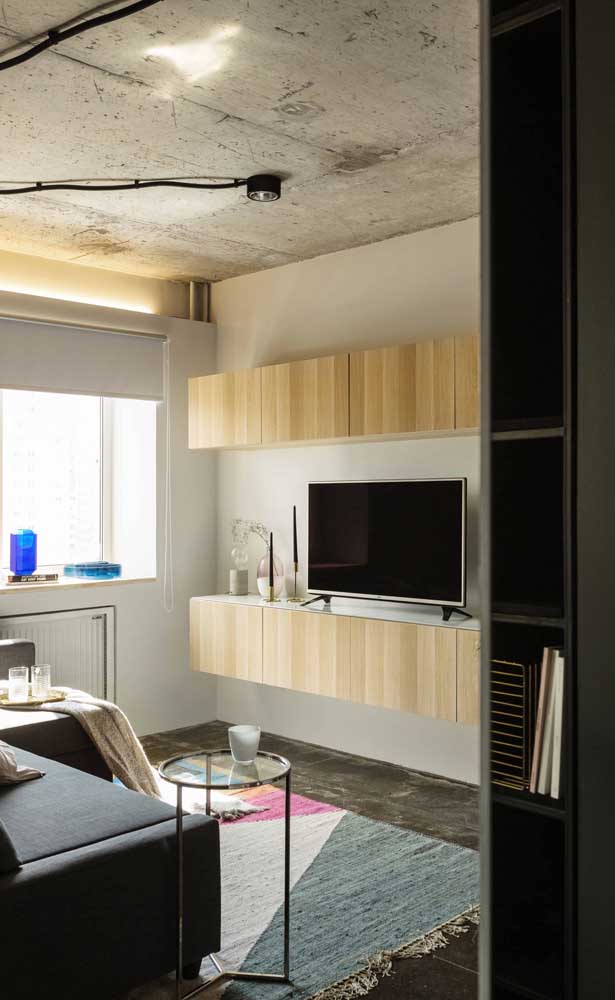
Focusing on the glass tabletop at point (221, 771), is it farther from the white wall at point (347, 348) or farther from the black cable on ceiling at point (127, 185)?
the black cable on ceiling at point (127, 185)

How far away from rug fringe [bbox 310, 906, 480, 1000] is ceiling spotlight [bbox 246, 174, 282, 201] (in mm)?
2868

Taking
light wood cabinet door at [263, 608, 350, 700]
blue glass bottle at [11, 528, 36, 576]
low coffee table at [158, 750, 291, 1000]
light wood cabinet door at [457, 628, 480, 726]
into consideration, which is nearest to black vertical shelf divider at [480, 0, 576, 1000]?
low coffee table at [158, 750, 291, 1000]

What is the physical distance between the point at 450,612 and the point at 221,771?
187cm

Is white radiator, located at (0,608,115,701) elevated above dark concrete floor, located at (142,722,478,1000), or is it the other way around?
white radiator, located at (0,608,115,701)

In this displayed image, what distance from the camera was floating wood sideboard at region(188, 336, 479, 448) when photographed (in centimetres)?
408

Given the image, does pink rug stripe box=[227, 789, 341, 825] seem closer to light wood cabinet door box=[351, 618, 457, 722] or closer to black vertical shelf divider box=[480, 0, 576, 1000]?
light wood cabinet door box=[351, 618, 457, 722]

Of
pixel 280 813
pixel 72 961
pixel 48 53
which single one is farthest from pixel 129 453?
pixel 72 961

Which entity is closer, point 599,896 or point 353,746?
point 599,896

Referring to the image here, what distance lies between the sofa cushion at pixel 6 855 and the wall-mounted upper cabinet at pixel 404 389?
2556 millimetres

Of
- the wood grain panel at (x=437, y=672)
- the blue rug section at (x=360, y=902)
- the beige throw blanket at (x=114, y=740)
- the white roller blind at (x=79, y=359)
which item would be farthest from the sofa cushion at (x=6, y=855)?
the white roller blind at (x=79, y=359)

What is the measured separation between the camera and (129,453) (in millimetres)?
5738

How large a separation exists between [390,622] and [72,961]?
233cm

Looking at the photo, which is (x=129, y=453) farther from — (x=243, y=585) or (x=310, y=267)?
(x=310, y=267)

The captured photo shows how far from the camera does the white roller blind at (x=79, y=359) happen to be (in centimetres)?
490
